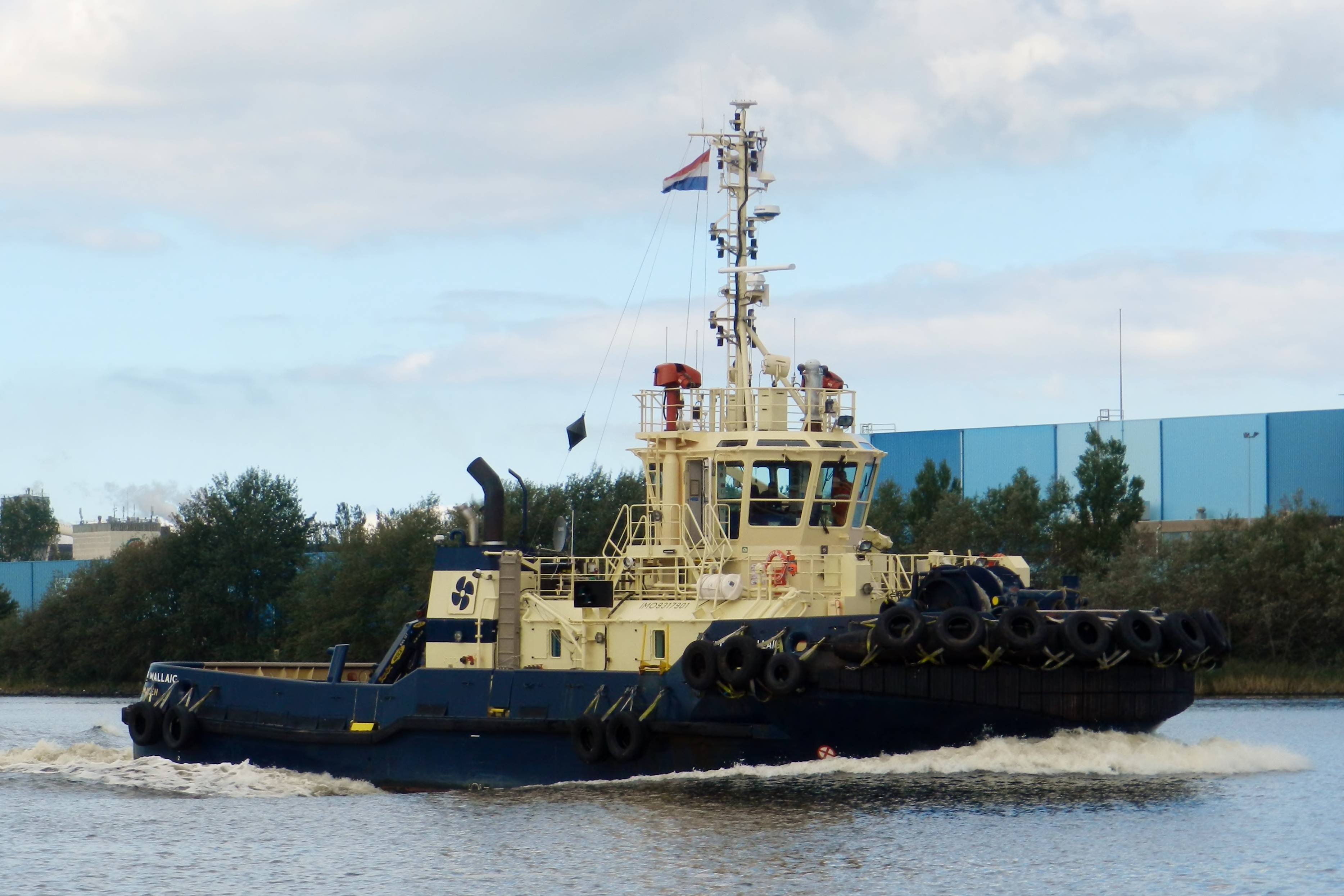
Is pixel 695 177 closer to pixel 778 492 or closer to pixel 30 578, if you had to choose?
pixel 778 492

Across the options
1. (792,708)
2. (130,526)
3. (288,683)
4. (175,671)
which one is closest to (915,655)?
(792,708)

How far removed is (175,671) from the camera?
21.6 meters

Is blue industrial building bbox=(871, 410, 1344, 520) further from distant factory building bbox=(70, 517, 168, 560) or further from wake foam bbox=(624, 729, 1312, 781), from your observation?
distant factory building bbox=(70, 517, 168, 560)

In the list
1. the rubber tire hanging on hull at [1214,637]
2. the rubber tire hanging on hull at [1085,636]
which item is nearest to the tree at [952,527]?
the rubber tire hanging on hull at [1214,637]

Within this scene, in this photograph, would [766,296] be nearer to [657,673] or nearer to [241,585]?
[657,673]

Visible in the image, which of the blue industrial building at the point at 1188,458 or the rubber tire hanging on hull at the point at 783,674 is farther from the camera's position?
the blue industrial building at the point at 1188,458

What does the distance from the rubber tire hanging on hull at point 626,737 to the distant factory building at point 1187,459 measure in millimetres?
28484

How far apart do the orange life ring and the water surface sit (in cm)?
207

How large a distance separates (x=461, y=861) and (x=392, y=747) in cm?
415

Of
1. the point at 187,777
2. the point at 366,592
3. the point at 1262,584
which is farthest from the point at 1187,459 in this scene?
the point at 187,777

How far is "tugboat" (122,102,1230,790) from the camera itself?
56.5ft

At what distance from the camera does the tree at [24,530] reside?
10944 centimetres

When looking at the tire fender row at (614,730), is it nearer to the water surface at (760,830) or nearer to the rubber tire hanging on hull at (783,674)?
the water surface at (760,830)

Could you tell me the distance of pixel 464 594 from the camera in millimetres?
19609
